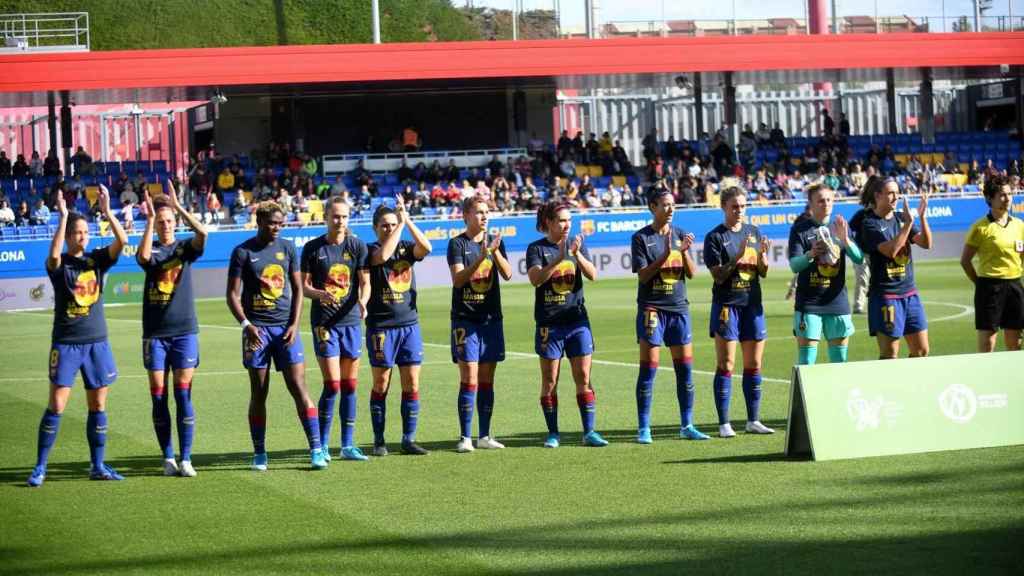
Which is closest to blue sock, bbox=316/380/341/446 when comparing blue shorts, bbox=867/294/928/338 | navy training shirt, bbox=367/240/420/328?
navy training shirt, bbox=367/240/420/328

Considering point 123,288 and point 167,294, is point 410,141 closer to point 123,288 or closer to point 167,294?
point 123,288

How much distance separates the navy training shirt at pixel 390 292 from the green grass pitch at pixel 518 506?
110 centimetres

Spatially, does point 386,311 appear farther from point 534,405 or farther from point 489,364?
point 534,405

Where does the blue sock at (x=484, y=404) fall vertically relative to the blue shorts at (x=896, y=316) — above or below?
below

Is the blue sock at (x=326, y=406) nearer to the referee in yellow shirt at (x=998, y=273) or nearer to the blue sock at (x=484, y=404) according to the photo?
the blue sock at (x=484, y=404)

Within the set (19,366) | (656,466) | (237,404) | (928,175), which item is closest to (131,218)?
(19,366)

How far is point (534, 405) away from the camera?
13.6 metres

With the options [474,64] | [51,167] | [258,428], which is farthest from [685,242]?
[51,167]

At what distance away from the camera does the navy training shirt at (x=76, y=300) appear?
9.79 m

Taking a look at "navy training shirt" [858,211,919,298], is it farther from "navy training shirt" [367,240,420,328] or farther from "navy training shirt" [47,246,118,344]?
"navy training shirt" [47,246,118,344]

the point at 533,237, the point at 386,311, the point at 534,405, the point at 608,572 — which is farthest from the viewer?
the point at 533,237

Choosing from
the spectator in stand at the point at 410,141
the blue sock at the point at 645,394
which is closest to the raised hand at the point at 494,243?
the blue sock at the point at 645,394

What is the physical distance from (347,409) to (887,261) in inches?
178

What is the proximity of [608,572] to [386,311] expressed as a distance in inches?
173
